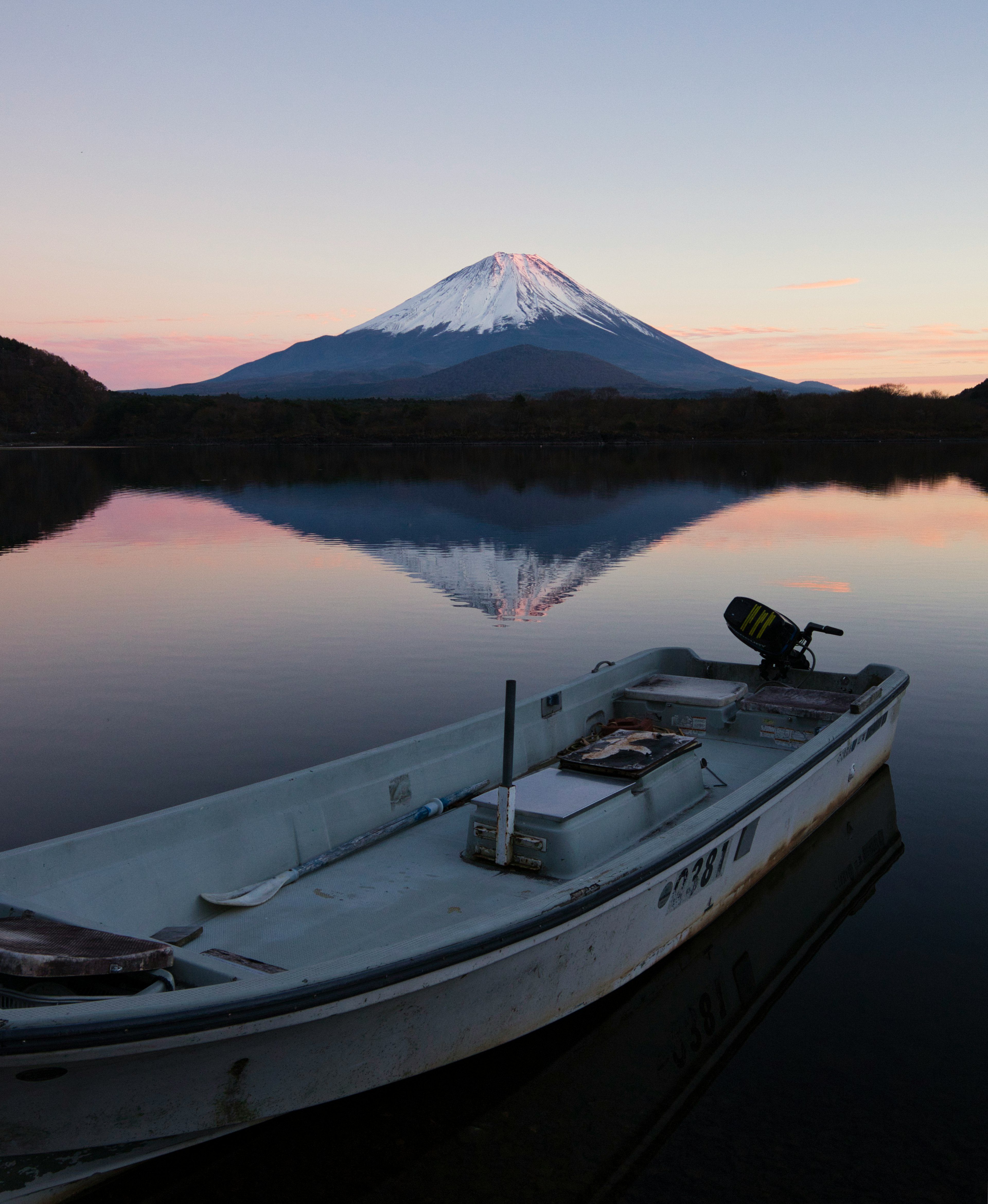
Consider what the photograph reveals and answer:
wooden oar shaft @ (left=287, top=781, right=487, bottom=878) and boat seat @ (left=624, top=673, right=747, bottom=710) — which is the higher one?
boat seat @ (left=624, top=673, right=747, bottom=710)

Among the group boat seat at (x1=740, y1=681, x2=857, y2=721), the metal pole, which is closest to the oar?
the metal pole

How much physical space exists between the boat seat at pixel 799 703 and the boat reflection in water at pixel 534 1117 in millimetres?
3200

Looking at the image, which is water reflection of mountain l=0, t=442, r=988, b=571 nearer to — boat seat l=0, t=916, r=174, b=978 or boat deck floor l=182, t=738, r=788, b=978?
boat deck floor l=182, t=738, r=788, b=978

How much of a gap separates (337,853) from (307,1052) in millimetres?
2397

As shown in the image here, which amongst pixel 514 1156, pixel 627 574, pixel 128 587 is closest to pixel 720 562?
pixel 627 574

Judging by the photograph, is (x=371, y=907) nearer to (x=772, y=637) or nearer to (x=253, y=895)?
(x=253, y=895)

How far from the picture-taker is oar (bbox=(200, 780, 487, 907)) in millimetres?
6145

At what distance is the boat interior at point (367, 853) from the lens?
4852 mm

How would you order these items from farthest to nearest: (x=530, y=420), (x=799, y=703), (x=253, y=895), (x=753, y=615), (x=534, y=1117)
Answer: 1. (x=530, y=420)
2. (x=753, y=615)
3. (x=799, y=703)
4. (x=253, y=895)
5. (x=534, y=1117)

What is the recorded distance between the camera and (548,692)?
9289mm

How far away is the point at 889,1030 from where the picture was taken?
6.04m

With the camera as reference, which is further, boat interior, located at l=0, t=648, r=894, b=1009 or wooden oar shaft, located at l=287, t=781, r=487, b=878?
wooden oar shaft, located at l=287, t=781, r=487, b=878

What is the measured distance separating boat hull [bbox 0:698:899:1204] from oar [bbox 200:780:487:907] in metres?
1.68

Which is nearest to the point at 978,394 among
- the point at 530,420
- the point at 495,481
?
the point at 530,420
